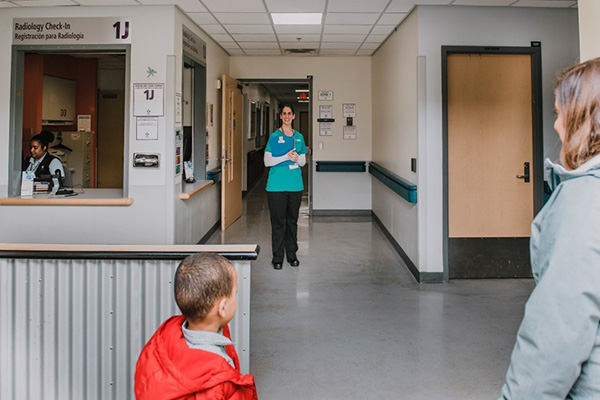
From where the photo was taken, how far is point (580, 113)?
1.07 m

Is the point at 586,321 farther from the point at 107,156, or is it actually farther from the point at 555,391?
the point at 107,156

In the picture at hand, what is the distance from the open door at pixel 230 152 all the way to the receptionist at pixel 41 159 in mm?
2395

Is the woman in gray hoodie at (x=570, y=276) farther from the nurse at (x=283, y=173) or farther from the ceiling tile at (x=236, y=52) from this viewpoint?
the ceiling tile at (x=236, y=52)

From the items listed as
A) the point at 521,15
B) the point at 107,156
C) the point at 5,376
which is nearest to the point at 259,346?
the point at 5,376

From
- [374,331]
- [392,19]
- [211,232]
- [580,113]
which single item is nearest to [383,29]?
[392,19]

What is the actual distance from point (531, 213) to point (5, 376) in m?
4.46

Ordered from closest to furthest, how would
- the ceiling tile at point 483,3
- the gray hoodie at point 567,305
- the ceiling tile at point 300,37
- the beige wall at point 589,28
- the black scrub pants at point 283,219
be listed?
1. the gray hoodie at point 567,305
2. the beige wall at point 589,28
3. the ceiling tile at point 483,3
4. the black scrub pants at point 283,219
5. the ceiling tile at point 300,37

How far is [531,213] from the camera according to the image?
484 centimetres

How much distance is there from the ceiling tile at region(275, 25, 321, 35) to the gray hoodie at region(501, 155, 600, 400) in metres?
5.31

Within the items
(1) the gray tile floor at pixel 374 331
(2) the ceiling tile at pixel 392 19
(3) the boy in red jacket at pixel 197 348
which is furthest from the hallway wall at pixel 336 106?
(3) the boy in red jacket at pixel 197 348

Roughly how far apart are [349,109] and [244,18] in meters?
3.33

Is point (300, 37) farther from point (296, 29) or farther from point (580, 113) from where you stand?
point (580, 113)

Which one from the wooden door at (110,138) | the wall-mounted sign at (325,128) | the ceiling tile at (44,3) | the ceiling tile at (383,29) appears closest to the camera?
the ceiling tile at (44,3)

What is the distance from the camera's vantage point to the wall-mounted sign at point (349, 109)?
334 inches
